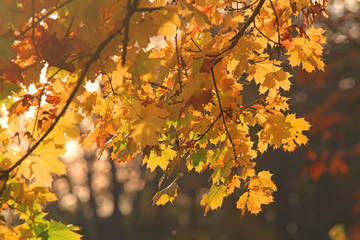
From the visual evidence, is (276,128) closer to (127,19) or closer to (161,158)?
(161,158)

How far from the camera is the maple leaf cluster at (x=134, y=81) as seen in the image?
1712mm

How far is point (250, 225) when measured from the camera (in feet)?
44.0

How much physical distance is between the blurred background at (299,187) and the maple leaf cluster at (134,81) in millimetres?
7729

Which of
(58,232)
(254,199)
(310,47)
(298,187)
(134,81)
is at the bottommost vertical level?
(58,232)

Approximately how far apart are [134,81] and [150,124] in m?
0.27

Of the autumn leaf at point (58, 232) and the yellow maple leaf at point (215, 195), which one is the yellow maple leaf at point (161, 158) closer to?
the yellow maple leaf at point (215, 195)

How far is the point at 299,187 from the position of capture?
45.6ft

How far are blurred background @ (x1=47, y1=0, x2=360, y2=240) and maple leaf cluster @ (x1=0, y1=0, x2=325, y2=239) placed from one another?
7.73m

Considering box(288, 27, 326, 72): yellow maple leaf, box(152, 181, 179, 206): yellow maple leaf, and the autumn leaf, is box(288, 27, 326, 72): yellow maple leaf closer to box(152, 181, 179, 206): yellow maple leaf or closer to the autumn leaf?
box(152, 181, 179, 206): yellow maple leaf

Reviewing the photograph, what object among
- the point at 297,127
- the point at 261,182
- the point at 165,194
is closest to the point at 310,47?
the point at 297,127

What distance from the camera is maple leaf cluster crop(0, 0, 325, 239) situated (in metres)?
1.71

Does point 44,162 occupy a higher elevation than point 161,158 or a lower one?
lower

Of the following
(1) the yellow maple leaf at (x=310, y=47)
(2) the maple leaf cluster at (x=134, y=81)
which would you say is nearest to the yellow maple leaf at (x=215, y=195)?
(2) the maple leaf cluster at (x=134, y=81)

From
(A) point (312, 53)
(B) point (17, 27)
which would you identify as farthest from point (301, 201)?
(B) point (17, 27)
